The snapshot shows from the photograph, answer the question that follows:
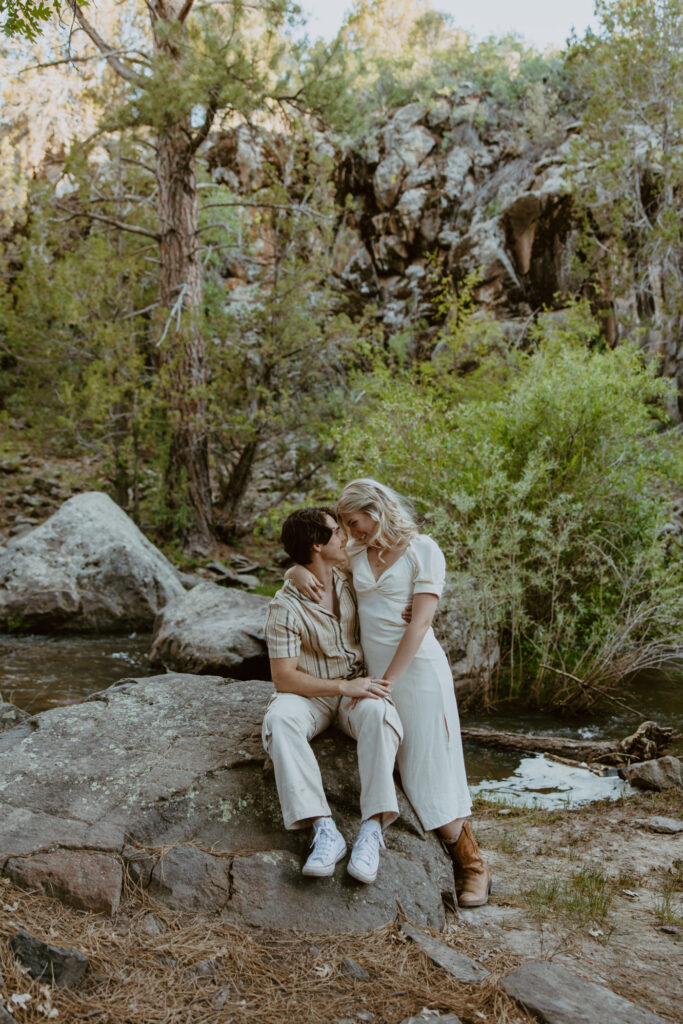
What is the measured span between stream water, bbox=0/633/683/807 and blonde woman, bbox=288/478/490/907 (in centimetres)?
200

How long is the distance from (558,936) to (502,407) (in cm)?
591

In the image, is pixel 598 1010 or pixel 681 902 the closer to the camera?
pixel 598 1010

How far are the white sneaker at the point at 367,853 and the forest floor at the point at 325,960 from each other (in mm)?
196

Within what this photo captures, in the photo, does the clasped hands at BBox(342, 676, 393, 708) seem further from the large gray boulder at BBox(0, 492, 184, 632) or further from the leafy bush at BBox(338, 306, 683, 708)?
the large gray boulder at BBox(0, 492, 184, 632)

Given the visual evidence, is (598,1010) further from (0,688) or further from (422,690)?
(0,688)

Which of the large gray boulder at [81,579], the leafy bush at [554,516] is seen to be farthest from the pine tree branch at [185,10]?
the large gray boulder at [81,579]

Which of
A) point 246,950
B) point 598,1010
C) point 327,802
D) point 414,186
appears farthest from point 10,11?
point 414,186

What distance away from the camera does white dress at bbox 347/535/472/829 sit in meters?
3.12

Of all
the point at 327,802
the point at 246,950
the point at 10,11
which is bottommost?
the point at 246,950

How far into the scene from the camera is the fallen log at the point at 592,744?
558 centimetres

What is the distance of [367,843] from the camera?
281 cm

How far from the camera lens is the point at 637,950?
9.00 ft

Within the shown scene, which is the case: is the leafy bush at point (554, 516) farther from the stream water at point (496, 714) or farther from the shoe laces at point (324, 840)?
the shoe laces at point (324, 840)

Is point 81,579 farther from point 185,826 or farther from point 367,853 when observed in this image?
point 367,853
